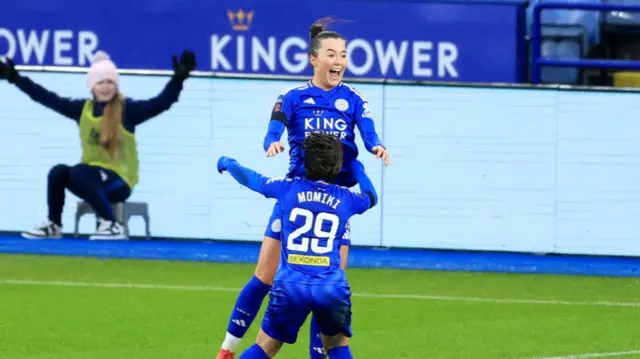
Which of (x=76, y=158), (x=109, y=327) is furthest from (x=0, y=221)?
(x=109, y=327)

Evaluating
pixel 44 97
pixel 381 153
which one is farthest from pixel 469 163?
pixel 381 153

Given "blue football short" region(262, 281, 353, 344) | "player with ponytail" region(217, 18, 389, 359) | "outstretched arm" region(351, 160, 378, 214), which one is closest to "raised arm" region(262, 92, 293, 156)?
"player with ponytail" region(217, 18, 389, 359)

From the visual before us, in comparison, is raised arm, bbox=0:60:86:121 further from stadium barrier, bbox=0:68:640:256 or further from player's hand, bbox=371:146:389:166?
player's hand, bbox=371:146:389:166

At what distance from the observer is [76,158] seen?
14.8m

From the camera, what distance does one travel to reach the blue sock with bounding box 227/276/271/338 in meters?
8.35

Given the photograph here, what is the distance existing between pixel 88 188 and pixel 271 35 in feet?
8.01

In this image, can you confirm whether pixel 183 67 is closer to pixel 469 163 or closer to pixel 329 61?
pixel 469 163

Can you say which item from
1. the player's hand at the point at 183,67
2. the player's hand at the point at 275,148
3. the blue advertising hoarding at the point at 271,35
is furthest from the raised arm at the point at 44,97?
the player's hand at the point at 275,148

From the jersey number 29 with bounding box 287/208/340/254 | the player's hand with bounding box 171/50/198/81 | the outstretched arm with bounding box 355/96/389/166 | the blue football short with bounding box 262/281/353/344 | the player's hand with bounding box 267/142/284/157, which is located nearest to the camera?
the blue football short with bounding box 262/281/353/344

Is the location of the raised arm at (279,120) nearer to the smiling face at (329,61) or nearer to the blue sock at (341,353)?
the smiling face at (329,61)

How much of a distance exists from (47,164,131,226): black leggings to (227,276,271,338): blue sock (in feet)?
21.7

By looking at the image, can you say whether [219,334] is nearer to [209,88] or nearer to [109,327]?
[109,327]

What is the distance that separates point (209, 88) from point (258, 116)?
55cm

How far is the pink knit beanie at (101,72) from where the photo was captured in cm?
1469
